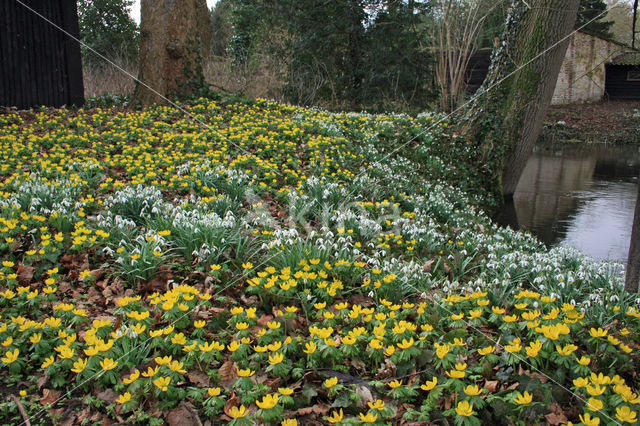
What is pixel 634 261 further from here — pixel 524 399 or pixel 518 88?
pixel 518 88

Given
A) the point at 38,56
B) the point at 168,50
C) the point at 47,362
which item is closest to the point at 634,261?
the point at 47,362

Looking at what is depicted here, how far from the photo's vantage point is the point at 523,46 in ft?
26.2

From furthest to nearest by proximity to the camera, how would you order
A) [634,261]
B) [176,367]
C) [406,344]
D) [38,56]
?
[38,56], [634,261], [406,344], [176,367]

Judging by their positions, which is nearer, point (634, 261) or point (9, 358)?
point (9, 358)

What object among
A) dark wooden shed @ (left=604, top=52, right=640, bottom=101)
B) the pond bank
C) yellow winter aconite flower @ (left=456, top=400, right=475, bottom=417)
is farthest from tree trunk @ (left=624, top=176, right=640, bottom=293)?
dark wooden shed @ (left=604, top=52, right=640, bottom=101)

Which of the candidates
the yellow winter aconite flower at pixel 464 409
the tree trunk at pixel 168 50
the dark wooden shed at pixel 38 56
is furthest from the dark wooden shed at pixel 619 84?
the yellow winter aconite flower at pixel 464 409

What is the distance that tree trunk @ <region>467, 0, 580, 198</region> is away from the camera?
777cm

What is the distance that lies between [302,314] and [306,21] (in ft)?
46.9

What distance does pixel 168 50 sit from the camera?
9359mm

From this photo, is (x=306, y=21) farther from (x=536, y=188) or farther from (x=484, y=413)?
(x=484, y=413)

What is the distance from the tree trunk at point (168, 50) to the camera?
9.16 m

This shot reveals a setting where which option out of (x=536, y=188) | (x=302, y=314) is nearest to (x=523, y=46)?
(x=536, y=188)

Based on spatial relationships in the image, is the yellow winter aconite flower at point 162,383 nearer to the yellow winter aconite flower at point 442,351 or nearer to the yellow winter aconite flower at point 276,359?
the yellow winter aconite flower at point 276,359

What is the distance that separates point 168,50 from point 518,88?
652 centimetres
